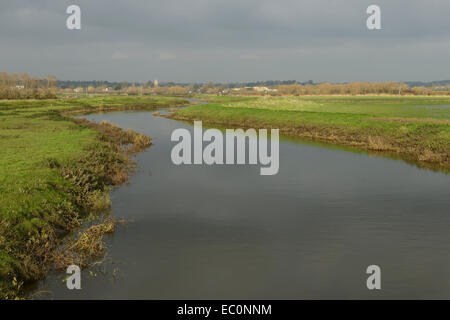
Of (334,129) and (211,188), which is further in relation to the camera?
(334,129)

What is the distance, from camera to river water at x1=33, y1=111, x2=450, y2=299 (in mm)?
14562

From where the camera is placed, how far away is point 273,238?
1928 cm

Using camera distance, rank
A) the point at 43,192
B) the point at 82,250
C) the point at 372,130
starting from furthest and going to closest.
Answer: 1. the point at 372,130
2. the point at 43,192
3. the point at 82,250

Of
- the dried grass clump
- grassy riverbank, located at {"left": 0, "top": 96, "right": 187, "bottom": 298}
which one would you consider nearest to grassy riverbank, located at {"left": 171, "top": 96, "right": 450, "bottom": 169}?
grassy riverbank, located at {"left": 0, "top": 96, "right": 187, "bottom": 298}

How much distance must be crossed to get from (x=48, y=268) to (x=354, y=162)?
111 feet

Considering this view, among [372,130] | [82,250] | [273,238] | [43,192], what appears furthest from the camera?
[372,130]

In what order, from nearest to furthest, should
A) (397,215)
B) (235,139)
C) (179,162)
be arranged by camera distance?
1. (397,215)
2. (179,162)
3. (235,139)

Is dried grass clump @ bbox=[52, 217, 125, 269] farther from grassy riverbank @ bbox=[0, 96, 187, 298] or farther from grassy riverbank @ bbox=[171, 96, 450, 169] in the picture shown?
grassy riverbank @ bbox=[171, 96, 450, 169]

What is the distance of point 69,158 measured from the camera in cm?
2973

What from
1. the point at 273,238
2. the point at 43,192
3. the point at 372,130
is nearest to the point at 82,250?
the point at 43,192

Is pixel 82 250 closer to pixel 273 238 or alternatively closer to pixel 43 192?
pixel 43 192

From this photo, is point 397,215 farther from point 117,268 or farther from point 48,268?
point 48,268

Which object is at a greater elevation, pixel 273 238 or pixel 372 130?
pixel 372 130

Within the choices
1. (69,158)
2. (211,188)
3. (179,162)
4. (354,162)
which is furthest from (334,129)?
(69,158)
